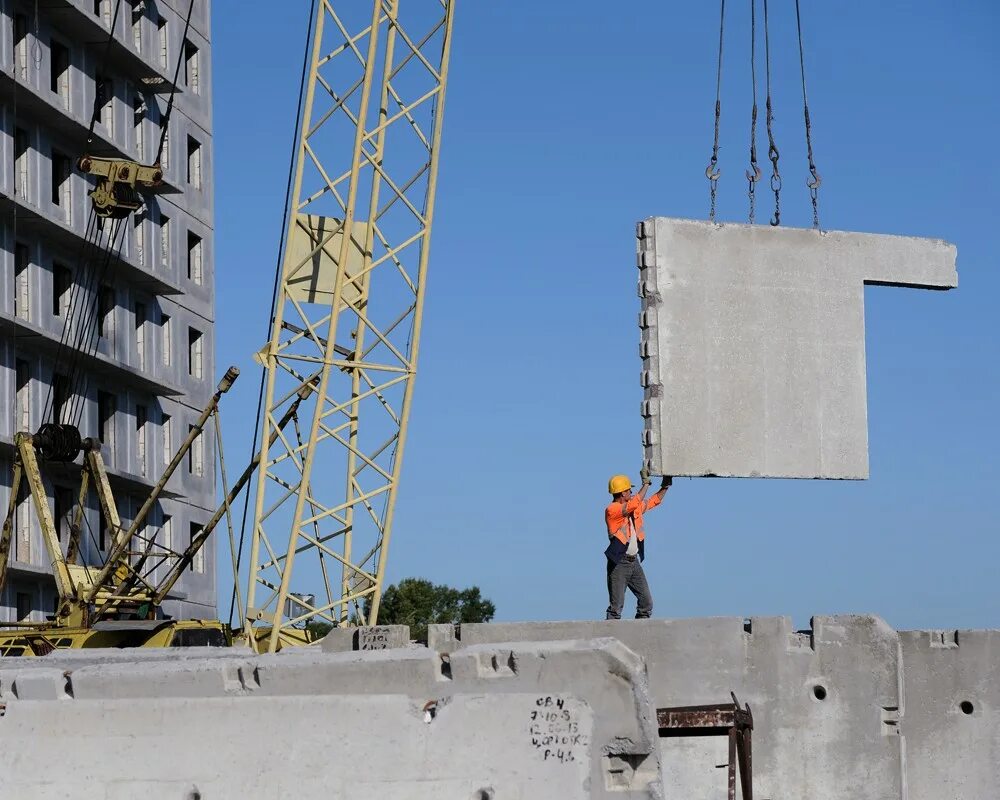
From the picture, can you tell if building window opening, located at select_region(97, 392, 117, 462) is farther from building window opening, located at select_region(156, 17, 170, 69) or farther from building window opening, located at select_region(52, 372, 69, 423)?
building window opening, located at select_region(156, 17, 170, 69)

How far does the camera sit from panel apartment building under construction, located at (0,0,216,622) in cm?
4347

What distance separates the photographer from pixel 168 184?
166ft

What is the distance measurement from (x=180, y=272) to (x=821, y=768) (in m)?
40.1

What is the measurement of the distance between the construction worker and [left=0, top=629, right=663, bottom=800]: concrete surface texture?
6139mm

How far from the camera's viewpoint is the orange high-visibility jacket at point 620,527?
18.2m

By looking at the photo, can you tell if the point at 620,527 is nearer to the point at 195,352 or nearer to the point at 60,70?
the point at 60,70

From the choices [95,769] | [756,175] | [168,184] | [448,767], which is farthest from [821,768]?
[168,184]

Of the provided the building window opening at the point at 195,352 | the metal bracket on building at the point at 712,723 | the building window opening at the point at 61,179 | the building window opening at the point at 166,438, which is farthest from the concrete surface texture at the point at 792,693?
the building window opening at the point at 195,352

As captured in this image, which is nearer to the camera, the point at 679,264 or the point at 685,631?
the point at 685,631

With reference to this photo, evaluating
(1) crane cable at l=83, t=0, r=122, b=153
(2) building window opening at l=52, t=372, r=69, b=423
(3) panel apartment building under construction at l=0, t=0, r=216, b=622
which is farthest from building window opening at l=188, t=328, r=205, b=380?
(1) crane cable at l=83, t=0, r=122, b=153

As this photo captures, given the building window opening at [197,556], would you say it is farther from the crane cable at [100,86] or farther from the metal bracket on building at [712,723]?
the metal bracket on building at [712,723]

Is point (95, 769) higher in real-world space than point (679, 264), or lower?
lower

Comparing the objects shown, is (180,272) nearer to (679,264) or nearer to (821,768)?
(679,264)

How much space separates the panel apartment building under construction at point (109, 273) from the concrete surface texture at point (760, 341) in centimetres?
2638
